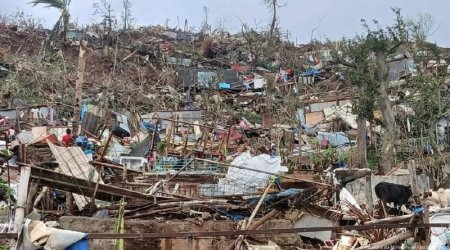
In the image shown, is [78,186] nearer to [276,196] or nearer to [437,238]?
[276,196]

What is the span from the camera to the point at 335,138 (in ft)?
60.8

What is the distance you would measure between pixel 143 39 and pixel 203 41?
10.5 ft

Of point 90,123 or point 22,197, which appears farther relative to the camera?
point 90,123

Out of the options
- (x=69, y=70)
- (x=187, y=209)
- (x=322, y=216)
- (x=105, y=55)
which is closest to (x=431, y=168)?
(x=322, y=216)

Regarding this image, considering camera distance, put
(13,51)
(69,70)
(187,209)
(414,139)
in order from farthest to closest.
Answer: (13,51), (69,70), (414,139), (187,209)

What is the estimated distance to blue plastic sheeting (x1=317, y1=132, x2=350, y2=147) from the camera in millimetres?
18250

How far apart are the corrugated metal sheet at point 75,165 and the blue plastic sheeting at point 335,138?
1030 cm

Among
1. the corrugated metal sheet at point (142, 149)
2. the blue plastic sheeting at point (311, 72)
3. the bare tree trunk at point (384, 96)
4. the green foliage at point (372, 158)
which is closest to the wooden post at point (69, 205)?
the corrugated metal sheet at point (142, 149)

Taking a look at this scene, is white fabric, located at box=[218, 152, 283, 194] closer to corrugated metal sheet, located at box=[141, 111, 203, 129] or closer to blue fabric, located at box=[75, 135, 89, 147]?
blue fabric, located at box=[75, 135, 89, 147]

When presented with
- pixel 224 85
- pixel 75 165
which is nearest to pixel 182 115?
pixel 224 85

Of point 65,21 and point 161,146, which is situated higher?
point 65,21

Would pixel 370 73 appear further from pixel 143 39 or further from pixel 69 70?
pixel 143 39

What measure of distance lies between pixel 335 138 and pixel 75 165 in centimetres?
1119

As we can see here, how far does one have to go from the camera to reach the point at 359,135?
51.8 feet
